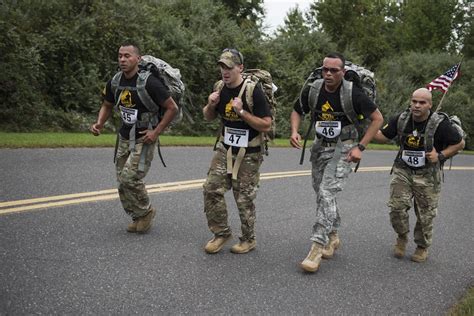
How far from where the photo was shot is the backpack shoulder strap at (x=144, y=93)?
17.7ft

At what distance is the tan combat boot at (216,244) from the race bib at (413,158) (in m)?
2.14

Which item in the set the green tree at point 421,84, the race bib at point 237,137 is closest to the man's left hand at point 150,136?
the race bib at point 237,137

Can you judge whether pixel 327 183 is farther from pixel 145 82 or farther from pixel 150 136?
pixel 145 82

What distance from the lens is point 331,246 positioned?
554cm

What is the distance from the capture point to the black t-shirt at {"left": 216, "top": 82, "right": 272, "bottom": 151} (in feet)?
16.6

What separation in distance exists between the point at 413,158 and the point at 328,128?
111 cm

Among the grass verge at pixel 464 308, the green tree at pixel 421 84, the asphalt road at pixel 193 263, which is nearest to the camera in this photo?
the asphalt road at pixel 193 263

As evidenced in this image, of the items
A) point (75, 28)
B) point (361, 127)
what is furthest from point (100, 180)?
point (75, 28)

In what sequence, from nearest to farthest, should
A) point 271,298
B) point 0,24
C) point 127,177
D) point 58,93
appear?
1. point 271,298
2. point 127,177
3. point 0,24
4. point 58,93

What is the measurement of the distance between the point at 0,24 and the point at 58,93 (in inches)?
109

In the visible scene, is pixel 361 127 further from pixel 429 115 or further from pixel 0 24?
pixel 0 24

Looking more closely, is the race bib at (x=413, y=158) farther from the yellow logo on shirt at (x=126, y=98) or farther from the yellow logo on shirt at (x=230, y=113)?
A: the yellow logo on shirt at (x=126, y=98)

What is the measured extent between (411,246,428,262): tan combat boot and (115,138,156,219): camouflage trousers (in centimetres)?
300

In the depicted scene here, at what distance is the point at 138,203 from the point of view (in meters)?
5.55
